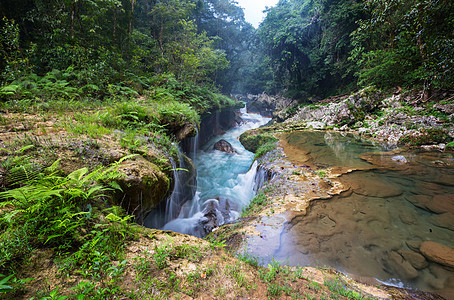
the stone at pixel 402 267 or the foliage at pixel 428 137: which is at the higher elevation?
the foliage at pixel 428 137

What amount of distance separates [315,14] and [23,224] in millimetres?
28991

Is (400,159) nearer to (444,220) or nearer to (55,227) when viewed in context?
(444,220)

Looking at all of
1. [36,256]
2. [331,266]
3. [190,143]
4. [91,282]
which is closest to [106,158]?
[36,256]

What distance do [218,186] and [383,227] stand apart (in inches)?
257

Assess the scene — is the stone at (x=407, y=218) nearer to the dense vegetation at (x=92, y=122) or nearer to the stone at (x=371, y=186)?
the stone at (x=371, y=186)

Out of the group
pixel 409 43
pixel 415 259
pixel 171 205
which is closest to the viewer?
pixel 415 259

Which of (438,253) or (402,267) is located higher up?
(438,253)

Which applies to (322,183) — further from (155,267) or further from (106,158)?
(106,158)

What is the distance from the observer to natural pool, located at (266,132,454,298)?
296cm

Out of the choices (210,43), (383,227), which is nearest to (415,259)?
(383,227)

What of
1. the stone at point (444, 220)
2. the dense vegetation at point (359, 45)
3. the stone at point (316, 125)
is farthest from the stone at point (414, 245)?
the stone at point (316, 125)

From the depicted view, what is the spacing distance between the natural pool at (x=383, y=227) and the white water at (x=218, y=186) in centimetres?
316

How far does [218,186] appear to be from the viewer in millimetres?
9070

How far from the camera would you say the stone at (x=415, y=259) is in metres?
3.01
